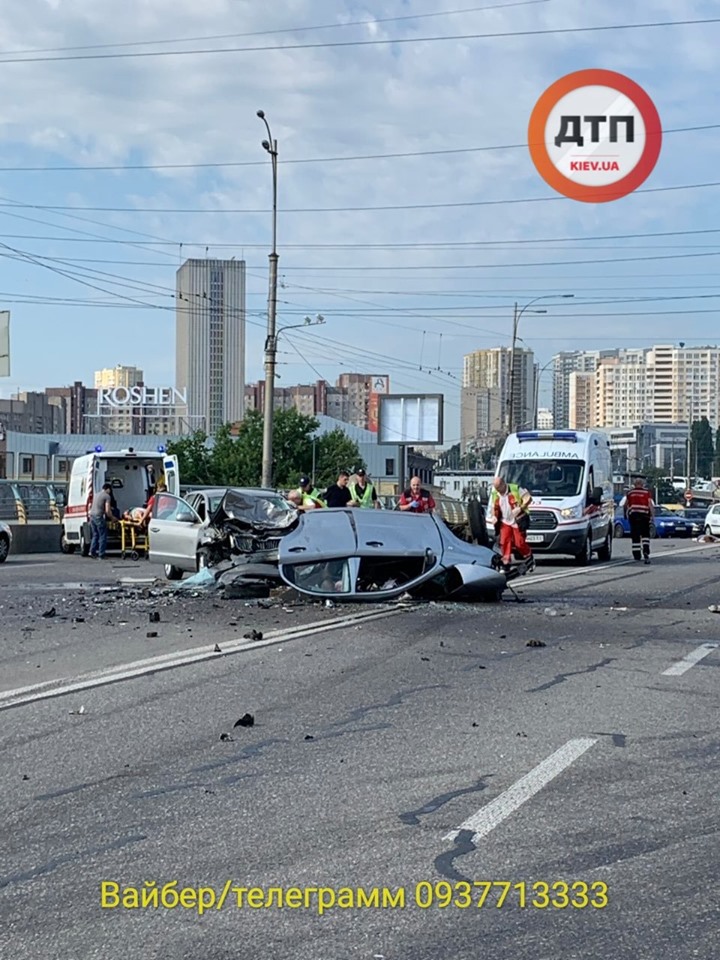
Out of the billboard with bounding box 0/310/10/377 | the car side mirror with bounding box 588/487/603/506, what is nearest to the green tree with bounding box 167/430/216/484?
the billboard with bounding box 0/310/10/377

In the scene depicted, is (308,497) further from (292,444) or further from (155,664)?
(292,444)

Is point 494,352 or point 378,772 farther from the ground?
point 494,352

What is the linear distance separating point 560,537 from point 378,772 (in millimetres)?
17965

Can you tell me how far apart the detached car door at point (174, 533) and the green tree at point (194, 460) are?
7627cm

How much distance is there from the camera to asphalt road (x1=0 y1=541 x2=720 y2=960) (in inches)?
177

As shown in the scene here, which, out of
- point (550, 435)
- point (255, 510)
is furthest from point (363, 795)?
point (550, 435)

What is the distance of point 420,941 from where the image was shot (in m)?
4.35

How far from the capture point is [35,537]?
30.8 m

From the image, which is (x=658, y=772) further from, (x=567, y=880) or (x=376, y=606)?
(x=376, y=606)

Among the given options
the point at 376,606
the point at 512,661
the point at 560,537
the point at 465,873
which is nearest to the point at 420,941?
the point at 465,873

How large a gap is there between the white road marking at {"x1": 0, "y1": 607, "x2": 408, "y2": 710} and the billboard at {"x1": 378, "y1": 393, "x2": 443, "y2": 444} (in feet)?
147

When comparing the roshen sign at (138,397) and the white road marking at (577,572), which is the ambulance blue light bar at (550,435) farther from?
the roshen sign at (138,397)

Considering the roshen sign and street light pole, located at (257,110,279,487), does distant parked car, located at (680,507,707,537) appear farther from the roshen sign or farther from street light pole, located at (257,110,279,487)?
the roshen sign

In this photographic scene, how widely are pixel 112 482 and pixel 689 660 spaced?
19.8 m
